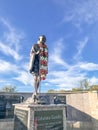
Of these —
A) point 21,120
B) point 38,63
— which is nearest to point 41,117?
point 21,120

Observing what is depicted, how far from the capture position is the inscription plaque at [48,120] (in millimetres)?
5062

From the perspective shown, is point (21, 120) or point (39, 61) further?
point (39, 61)

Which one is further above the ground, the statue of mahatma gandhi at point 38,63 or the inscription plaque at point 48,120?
the statue of mahatma gandhi at point 38,63

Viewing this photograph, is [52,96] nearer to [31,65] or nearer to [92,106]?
[92,106]

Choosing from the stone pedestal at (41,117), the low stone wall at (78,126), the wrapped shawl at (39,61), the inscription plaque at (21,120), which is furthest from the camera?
the low stone wall at (78,126)

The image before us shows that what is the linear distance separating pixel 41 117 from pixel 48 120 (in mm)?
259

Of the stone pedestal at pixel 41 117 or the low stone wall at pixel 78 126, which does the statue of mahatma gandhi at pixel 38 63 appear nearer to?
the stone pedestal at pixel 41 117

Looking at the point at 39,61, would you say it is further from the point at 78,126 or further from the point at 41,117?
the point at 78,126

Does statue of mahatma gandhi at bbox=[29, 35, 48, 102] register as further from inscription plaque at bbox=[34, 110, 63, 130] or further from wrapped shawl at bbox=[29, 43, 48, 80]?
inscription plaque at bbox=[34, 110, 63, 130]

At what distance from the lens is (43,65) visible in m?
6.11

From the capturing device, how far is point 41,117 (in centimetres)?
518

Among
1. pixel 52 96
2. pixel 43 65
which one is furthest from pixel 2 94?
pixel 43 65

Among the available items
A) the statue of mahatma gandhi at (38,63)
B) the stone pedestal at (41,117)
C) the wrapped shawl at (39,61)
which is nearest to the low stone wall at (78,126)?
the stone pedestal at (41,117)

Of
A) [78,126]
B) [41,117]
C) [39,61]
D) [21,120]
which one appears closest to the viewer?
[41,117]
